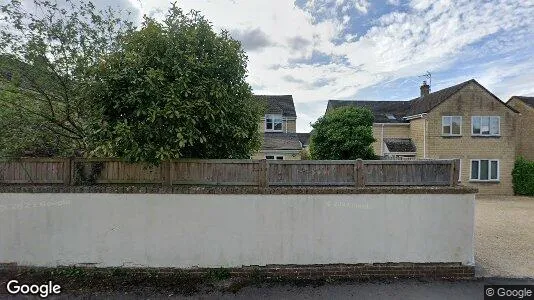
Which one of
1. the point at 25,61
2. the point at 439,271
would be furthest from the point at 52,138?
the point at 439,271

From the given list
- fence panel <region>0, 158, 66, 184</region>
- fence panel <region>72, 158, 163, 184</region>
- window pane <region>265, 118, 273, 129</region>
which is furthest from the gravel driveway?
window pane <region>265, 118, 273, 129</region>

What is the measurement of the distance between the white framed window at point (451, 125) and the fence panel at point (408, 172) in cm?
1554

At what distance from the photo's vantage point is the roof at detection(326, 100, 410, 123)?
22062 mm

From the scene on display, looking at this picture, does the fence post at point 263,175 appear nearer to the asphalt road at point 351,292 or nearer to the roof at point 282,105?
the asphalt road at point 351,292

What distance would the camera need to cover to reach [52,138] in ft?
19.1

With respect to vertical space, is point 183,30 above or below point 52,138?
above

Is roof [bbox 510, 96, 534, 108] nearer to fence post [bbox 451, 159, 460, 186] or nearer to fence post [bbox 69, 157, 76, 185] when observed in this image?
fence post [bbox 451, 159, 460, 186]

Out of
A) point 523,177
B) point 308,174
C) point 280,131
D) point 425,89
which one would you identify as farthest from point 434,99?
point 308,174

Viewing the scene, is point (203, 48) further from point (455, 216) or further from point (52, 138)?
point (455, 216)

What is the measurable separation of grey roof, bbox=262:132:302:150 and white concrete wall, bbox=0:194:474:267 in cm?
1326

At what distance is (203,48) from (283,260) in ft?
14.4

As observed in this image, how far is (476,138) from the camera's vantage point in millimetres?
18766

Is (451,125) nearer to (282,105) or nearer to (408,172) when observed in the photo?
(282,105)

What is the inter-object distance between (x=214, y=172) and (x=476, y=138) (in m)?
19.9
